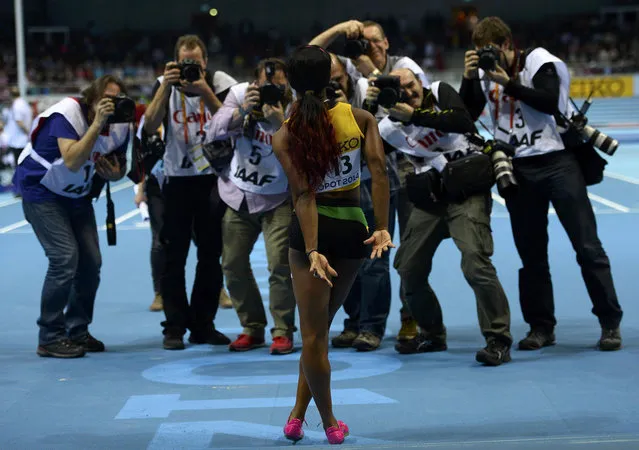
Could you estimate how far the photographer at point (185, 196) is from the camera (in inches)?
264

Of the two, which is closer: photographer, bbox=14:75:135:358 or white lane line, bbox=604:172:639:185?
photographer, bbox=14:75:135:358

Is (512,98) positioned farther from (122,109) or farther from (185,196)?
(122,109)

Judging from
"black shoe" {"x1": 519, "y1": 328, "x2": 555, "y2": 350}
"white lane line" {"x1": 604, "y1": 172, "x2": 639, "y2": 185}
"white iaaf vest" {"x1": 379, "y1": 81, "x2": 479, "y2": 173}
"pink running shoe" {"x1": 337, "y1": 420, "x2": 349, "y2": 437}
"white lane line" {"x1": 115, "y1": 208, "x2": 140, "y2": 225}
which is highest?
"white iaaf vest" {"x1": 379, "y1": 81, "x2": 479, "y2": 173}

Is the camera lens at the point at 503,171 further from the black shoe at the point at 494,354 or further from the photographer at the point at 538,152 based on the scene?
the black shoe at the point at 494,354

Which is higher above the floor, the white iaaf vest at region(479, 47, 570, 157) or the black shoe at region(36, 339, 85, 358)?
the white iaaf vest at region(479, 47, 570, 157)

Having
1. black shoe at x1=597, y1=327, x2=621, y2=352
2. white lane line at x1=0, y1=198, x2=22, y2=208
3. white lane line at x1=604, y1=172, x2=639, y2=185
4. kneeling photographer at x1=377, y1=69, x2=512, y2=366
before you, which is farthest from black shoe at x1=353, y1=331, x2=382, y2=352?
white lane line at x1=604, y1=172, x2=639, y2=185

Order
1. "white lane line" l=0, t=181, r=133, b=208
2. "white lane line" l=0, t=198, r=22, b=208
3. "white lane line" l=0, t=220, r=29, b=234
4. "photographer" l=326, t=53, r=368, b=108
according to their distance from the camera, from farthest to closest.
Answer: "white lane line" l=0, t=181, r=133, b=208, "white lane line" l=0, t=198, r=22, b=208, "white lane line" l=0, t=220, r=29, b=234, "photographer" l=326, t=53, r=368, b=108

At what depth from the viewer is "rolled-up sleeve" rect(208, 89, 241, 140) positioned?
647 cm

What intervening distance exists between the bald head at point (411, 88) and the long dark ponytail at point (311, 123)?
1912mm

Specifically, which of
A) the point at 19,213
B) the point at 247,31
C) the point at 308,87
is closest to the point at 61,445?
the point at 308,87

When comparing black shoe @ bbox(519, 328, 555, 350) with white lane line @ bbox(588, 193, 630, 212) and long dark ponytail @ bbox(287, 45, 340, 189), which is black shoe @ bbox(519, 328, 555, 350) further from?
white lane line @ bbox(588, 193, 630, 212)

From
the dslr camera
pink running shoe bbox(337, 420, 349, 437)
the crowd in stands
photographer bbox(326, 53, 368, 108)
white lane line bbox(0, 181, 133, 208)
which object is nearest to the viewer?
pink running shoe bbox(337, 420, 349, 437)

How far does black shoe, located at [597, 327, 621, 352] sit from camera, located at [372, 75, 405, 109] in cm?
195

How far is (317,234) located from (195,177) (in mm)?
2607
